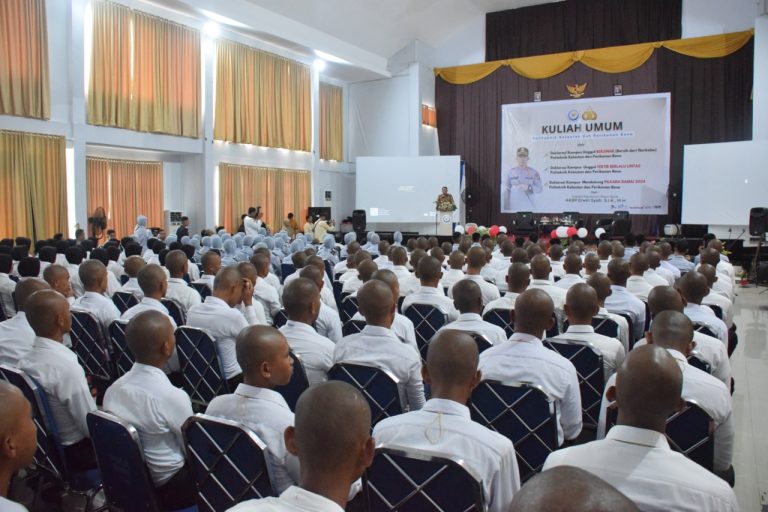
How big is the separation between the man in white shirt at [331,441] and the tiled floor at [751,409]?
8.74ft

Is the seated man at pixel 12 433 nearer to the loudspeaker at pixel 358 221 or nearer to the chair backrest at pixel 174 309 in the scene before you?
the chair backrest at pixel 174 309

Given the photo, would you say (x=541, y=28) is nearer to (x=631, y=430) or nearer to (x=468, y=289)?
(x=468, y=289)

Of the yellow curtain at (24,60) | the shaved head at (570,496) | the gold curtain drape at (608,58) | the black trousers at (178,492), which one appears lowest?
the black trousers at (178,492)

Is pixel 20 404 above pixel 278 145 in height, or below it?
below

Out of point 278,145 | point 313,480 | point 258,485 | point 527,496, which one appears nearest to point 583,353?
point 258,485

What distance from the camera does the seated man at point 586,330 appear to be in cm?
311

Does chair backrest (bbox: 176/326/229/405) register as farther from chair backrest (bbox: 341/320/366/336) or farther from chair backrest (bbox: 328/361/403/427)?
chair backrest (bbox: 328/361/403/427)

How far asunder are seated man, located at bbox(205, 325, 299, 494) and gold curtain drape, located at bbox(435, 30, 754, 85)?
16.1 metres

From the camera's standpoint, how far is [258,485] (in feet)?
6.23

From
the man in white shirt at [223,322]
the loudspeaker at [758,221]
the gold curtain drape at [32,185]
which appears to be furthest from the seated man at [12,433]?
the loudspeaker at [758,221]

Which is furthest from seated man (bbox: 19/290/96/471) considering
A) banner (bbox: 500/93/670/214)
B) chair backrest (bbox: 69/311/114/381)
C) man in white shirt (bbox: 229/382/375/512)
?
banner (bbox: 500/93/670/214)

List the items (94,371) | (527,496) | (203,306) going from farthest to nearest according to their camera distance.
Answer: (94,371) < (203,306) < (527,496)

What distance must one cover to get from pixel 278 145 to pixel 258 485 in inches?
607

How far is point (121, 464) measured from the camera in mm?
2162
